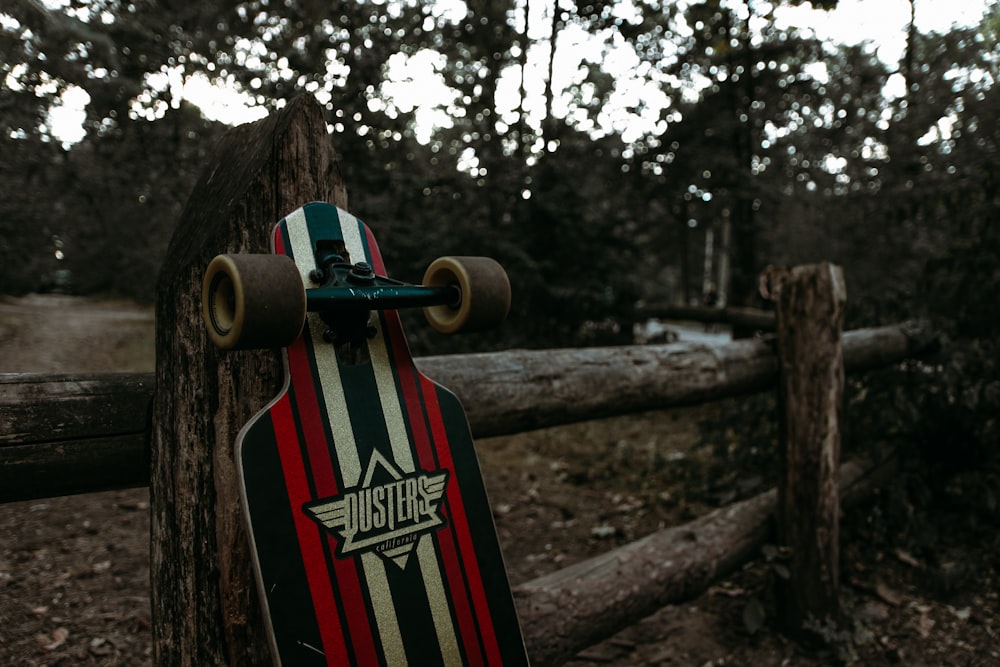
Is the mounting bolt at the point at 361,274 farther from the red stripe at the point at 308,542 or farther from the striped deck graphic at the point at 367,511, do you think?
the red stripe at the point at 308,542

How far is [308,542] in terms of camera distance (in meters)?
1.01

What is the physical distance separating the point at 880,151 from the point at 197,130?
5.60m

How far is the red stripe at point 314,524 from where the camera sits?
1021 mm

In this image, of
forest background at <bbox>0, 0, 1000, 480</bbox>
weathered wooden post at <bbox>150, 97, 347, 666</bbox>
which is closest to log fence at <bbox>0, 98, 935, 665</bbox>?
weathered wooden post at <bbox>150, 97, 347, 666</bbox>

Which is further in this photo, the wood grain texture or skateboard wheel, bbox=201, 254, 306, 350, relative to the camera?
the wood grain texture

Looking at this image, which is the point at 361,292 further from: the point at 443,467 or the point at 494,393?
the point at 494,393

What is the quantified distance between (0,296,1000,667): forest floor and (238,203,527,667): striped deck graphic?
1280 mm

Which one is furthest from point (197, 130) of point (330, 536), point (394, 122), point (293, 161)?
point (330, 536)

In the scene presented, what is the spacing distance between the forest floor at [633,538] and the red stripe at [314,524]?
4.64ft

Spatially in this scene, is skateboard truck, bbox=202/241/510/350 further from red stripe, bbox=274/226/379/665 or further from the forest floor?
the forest floor

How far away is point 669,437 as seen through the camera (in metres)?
5.13

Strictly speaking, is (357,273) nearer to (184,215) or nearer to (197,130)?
(184,215)

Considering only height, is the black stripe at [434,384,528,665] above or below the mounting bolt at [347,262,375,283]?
below

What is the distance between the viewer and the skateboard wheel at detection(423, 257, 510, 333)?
3.59ft
